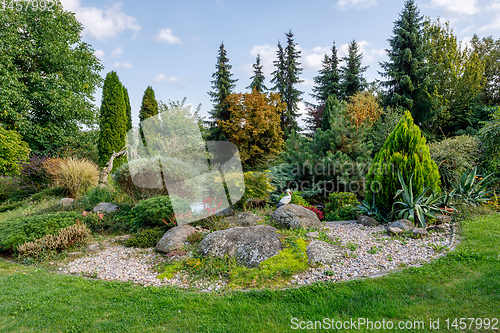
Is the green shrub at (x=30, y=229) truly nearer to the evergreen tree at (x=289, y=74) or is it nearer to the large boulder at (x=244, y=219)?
the large boulder at (x=244, y=219)

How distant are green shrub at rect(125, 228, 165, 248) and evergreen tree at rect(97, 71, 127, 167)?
1122 centimetres

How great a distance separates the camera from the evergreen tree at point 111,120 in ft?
50.1

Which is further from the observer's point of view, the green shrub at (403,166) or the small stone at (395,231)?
the green shrub at (403,166)

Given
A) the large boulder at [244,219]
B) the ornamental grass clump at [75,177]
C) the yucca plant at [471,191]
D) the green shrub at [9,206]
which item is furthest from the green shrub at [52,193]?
the yucca plant at [471,191]

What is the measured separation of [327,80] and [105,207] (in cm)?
1936

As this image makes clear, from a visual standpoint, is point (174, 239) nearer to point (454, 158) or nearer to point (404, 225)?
point (404, 225)

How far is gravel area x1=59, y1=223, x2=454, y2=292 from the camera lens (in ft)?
11.8

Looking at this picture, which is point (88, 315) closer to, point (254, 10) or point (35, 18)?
point (254, 10)

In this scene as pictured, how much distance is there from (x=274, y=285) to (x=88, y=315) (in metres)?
2.11

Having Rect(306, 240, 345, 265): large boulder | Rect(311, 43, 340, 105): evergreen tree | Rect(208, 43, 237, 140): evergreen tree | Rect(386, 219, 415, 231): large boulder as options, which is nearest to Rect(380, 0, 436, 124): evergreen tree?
Rect(311, 43, 340, 105): evergreen tree

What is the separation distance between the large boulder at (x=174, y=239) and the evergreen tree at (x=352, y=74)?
18500 mm

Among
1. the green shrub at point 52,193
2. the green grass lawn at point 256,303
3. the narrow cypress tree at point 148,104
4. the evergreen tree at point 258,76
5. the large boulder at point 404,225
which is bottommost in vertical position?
the green grass lawn at point 256,303

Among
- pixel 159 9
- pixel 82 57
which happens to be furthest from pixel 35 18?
pixel 159 9

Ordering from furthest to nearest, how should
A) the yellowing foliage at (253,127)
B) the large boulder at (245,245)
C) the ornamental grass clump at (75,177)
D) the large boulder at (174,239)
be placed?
1. the yellowing foliage at (253,127)
2. the ornamental grass clump at (75,177)
3. the large boulder at (174,239)
4. the large boulder at (245,245)
